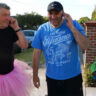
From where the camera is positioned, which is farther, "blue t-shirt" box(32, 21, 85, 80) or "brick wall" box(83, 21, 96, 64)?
"brick wall" box(83, 21, 96, 64)

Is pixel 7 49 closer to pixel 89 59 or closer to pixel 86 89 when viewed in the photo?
pixel 86 89

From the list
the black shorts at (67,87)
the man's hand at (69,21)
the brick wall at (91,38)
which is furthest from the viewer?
the brick wall at (91,38)

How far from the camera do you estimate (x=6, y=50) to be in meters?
3.31

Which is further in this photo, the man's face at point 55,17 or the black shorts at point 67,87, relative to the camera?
the black shorts at point 67,87

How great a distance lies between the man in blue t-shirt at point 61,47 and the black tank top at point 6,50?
0.39 metres

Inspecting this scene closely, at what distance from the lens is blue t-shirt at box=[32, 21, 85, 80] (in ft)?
11.0

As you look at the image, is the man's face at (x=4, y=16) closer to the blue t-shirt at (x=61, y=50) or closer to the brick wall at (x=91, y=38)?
the blue t-shirt at (x=61, y=50)

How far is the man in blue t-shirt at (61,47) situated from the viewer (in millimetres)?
3302

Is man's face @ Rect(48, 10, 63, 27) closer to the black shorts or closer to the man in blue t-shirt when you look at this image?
the man in blue t-shirt

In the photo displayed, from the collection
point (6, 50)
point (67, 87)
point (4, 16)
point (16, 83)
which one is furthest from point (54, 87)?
point (4, 16)

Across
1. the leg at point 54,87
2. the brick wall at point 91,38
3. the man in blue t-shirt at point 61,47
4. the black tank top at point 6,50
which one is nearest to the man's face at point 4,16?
the black tank top at point 6,50

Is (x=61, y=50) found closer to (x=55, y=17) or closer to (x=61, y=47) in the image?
(x=61, y=47)

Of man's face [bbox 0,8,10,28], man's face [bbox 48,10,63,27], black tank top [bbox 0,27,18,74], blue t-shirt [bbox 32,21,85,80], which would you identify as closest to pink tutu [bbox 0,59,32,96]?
black tank top [bbox 0,27,18,74]

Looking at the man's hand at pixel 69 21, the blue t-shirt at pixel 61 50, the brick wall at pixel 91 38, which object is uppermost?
the man's hand at pixel 69 21
